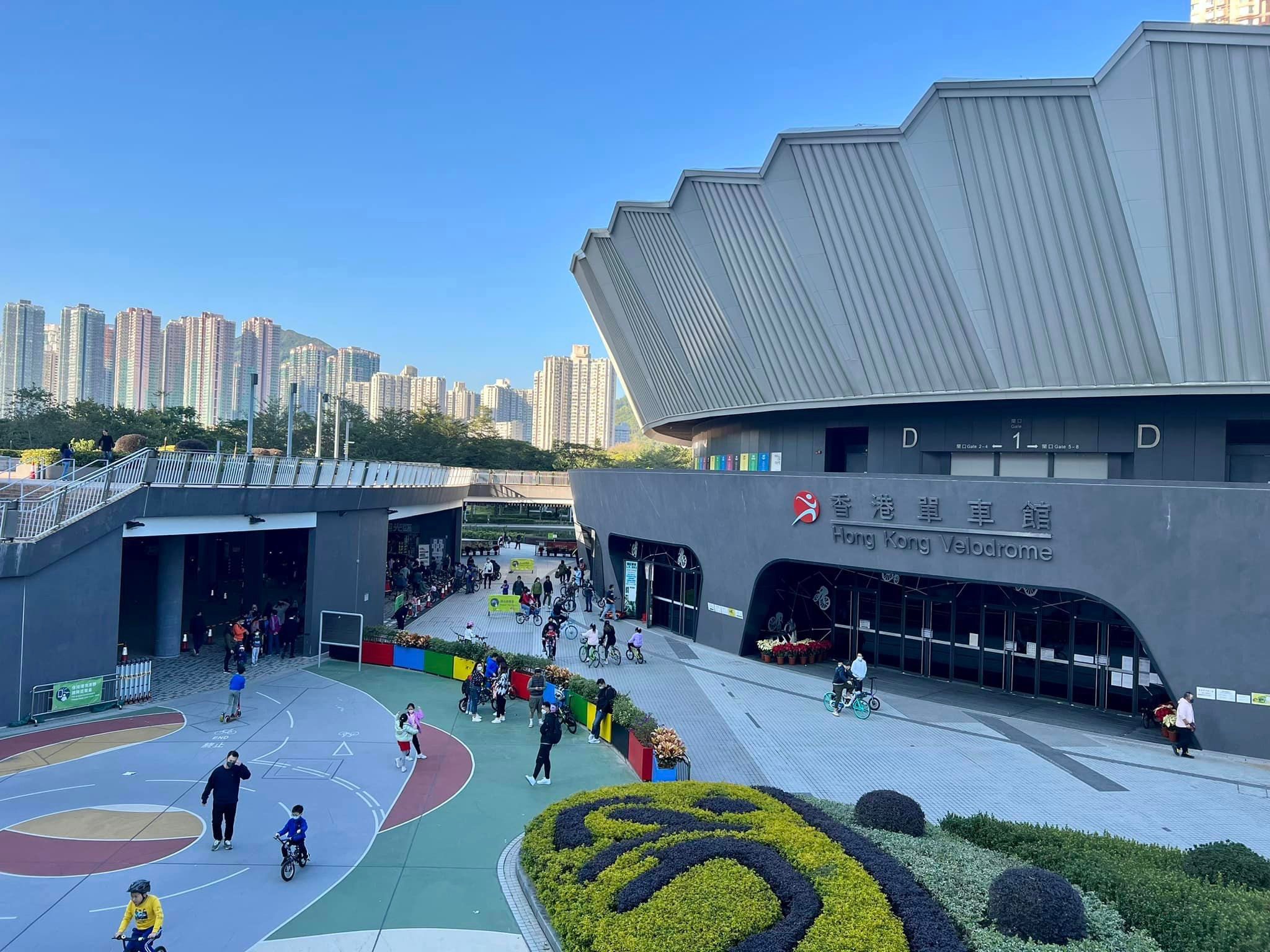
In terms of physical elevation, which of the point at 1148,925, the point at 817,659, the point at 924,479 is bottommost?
the point at 817,659

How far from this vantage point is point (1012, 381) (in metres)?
21.7

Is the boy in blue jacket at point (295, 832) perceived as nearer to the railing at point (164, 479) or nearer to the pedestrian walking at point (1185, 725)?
the railing at point (164, 479)

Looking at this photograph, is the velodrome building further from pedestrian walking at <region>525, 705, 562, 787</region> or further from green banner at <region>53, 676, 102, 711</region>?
green banner at <region>53, 676, 102, 711</region>

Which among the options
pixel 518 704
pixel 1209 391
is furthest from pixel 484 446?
pixel 1209 391

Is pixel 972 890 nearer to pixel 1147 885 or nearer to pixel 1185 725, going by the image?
pixel 1147 885

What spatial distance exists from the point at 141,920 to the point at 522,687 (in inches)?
479

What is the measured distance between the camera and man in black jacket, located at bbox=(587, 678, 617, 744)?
16.2 metres

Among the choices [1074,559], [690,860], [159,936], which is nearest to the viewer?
[159,936]

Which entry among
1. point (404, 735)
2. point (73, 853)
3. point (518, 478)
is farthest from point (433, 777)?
point (518, 478)

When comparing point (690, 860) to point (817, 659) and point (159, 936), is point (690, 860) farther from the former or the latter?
point (817, 659)

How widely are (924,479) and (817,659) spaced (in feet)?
26.5

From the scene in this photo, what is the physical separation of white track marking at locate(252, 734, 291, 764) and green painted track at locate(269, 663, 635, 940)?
1917mm

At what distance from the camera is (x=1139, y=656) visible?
1970 cm

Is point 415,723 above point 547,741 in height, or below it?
below
